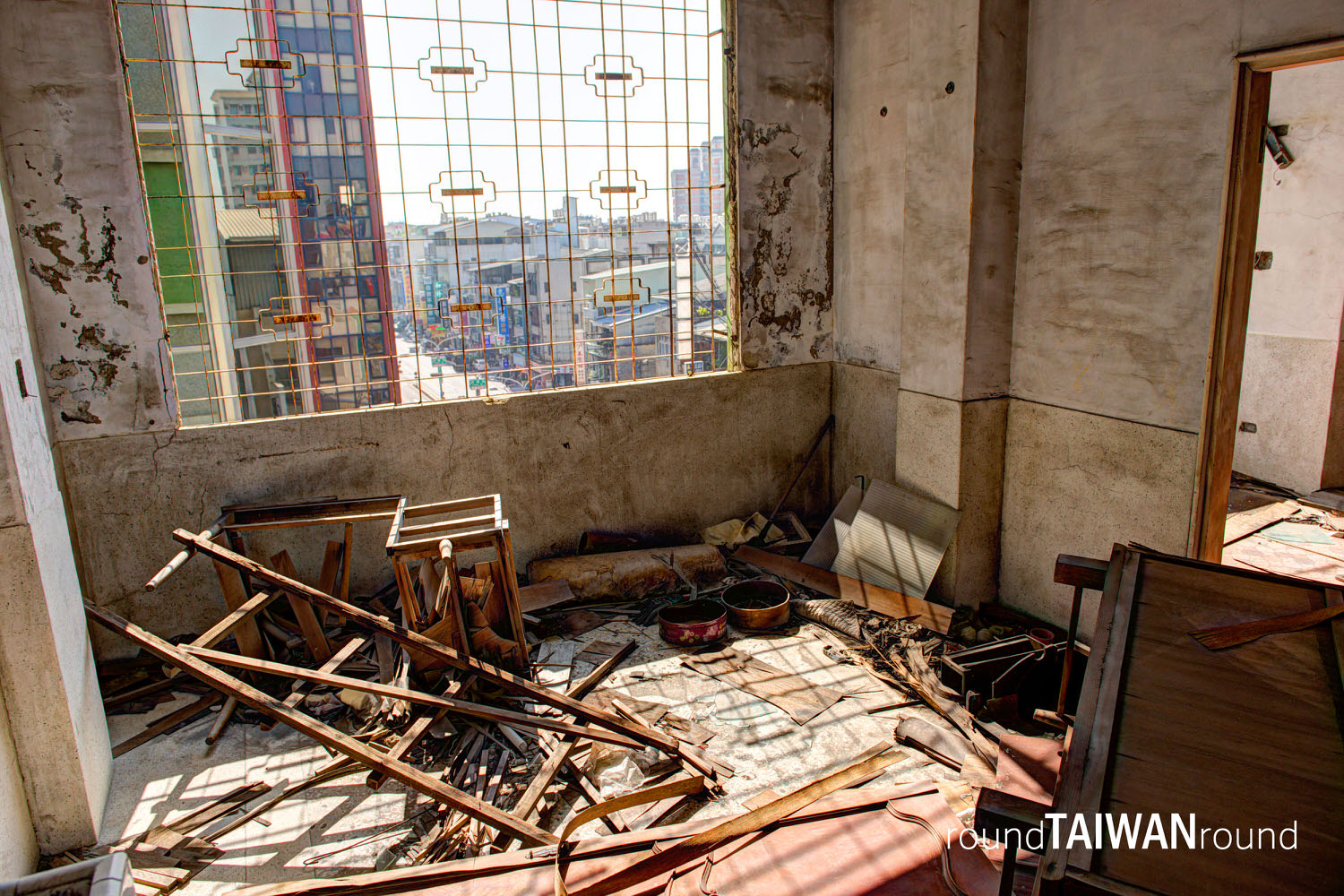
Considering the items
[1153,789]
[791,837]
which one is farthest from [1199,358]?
[791,837]

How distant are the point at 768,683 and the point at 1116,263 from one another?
3.45m

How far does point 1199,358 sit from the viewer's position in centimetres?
459

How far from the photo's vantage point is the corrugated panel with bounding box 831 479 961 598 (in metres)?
6.02

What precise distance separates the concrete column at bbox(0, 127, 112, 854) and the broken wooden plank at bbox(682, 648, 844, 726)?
3.43m

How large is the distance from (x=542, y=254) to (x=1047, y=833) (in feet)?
18.5

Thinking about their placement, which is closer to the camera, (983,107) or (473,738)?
(473,738)

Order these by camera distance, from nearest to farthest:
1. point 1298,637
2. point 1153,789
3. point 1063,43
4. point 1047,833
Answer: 1. point 1153,789
2. point 1047,833
3. point 1298,637
4. point 1063,43

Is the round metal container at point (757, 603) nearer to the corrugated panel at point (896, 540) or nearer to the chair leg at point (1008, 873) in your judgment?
the corrugated panel at point (896, 540)

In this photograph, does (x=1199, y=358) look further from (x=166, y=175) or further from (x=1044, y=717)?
(x=166, y=175)

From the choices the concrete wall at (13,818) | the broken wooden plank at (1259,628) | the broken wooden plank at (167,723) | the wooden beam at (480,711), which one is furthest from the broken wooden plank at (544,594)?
the broken wooden plank at (1259,628)

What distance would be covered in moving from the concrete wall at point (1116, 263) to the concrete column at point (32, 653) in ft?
19.2

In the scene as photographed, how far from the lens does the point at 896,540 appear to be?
20.7ft

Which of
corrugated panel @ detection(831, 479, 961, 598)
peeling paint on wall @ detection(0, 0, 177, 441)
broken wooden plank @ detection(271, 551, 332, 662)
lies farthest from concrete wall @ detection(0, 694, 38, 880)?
corrugated panel @ detection(831, 479, 961, 598)

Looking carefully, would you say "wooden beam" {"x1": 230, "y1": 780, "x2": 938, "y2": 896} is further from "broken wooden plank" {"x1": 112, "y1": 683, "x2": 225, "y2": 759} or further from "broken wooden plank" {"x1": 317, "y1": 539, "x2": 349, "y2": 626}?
"broken wooden plank" {"x1": 317, "y1": 539, "x2": 349, "y2": 626}
